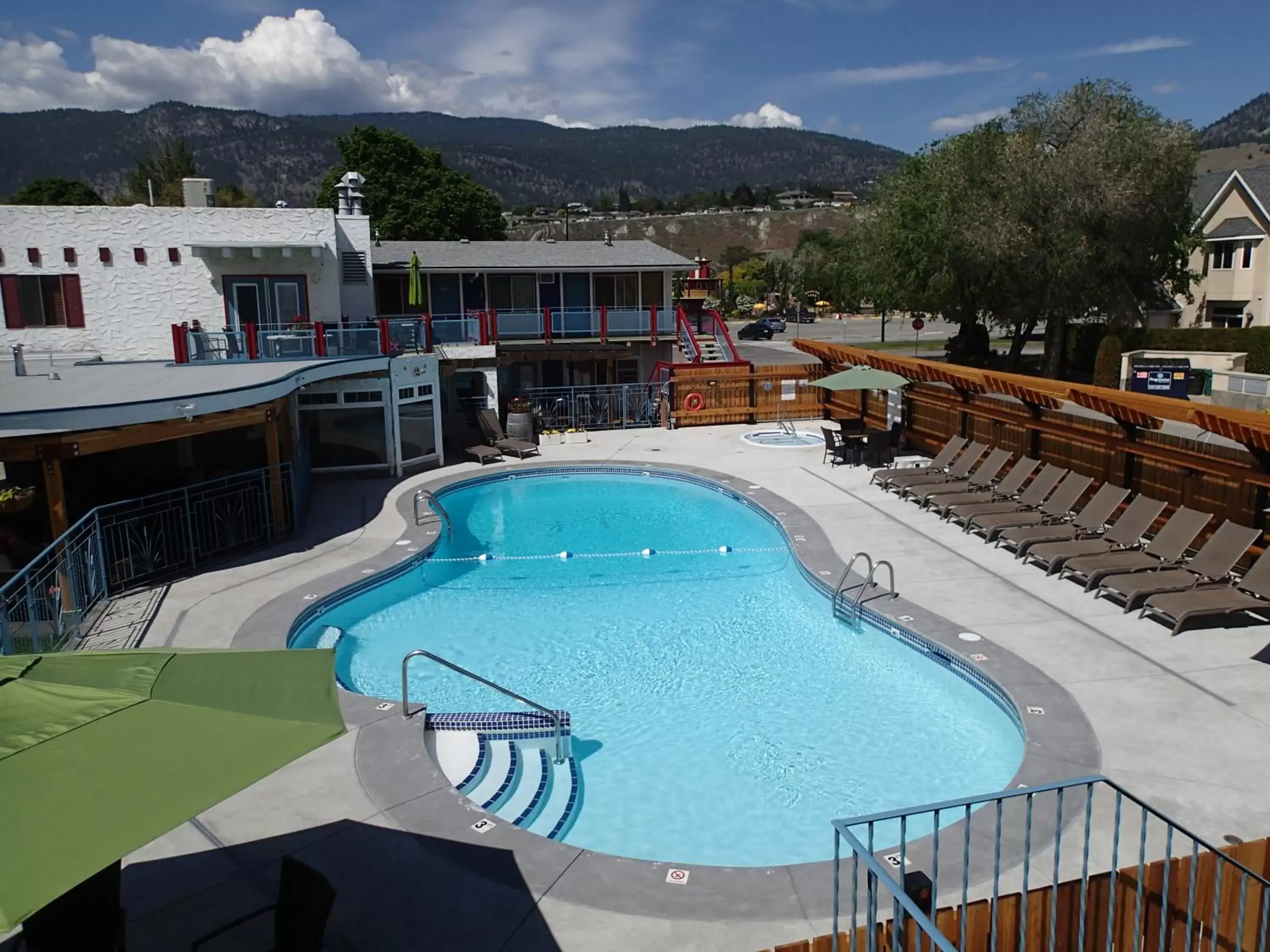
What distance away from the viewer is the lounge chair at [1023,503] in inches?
634

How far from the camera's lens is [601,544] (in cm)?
1738

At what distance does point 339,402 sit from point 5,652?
11407mm

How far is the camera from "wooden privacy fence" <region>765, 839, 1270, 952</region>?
4.98 metres

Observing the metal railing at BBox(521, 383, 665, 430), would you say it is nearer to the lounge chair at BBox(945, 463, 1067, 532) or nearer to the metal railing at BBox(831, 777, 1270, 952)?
the lounge chair at BBox(945, 463, 1067, 532)

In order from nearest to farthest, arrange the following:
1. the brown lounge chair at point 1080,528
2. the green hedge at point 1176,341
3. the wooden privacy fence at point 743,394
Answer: the brown lounge chair at point 1080,528, the wooden privacy fence at point 743,394, the green hedge at point 1176,341

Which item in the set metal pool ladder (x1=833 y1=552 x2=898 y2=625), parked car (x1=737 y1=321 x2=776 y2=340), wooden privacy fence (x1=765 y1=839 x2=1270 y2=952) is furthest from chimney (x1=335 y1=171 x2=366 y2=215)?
parked car (x1=737 y1=321 x2=776 y2=340)

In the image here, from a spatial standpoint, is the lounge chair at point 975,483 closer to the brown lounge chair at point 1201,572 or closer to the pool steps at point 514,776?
the brown lounge chair at point 1201,572

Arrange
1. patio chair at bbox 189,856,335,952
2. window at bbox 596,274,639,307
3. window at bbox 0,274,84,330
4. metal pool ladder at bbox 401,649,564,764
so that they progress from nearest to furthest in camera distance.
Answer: patio chair at bbox 189,856,335,952 < metal pool ladder at bbox 401,649,564,764 < window at bbox 0,274,84,330 < window at bbox 596,274,639,307

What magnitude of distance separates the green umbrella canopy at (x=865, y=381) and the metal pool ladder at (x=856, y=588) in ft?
25.9

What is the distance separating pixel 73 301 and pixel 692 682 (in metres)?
20.7

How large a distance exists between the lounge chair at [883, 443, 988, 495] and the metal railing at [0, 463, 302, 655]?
11432 mm

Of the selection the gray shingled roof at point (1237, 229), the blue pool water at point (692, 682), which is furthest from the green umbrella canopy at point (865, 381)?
the gray shingled roof at point (1237, 229)

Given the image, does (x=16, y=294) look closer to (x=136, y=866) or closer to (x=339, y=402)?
(x=339, y=402)

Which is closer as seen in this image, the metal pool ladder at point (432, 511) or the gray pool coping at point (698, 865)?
the gray pool coping at point (698, 865)
